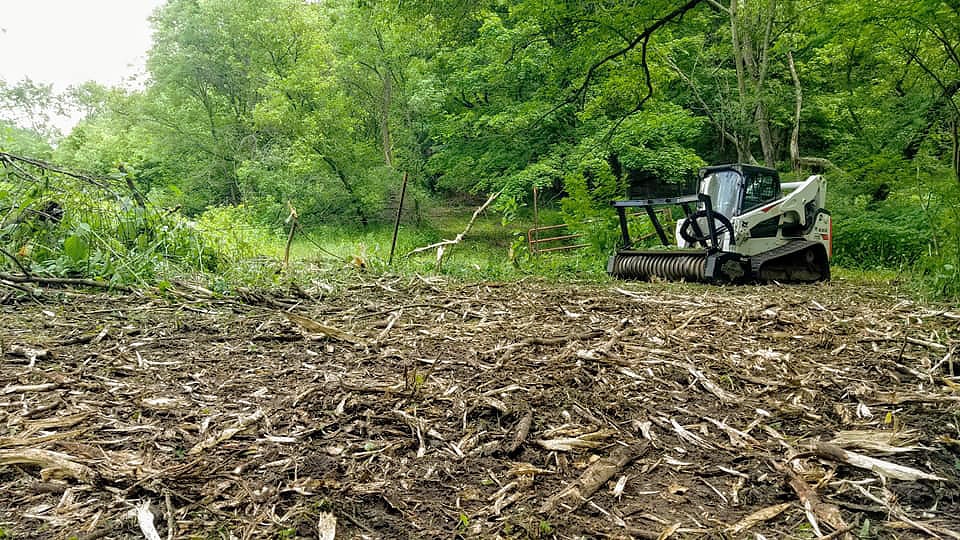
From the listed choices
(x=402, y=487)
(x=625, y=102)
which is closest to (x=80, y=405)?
(x=402, y=487)

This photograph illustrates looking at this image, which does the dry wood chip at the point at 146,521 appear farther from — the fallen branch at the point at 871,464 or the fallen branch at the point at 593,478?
the fallen branch at the point at 871,464

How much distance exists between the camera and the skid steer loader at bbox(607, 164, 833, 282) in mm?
8336

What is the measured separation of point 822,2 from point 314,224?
1939cm

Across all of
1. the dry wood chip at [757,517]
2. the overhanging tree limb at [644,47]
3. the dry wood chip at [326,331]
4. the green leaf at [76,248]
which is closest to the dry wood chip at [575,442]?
the dry wood chip at [757,517]

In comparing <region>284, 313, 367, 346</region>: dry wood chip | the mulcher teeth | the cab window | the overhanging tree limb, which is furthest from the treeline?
<region>284, 313, 367, 346</region>: dry wood chip

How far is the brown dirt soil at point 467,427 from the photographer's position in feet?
5.82

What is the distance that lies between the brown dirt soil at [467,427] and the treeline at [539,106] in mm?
2786

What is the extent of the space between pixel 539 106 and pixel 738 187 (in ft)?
36.3

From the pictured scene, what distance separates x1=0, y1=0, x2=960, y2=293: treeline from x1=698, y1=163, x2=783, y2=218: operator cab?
6.01ft

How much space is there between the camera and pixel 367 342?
3.80 m

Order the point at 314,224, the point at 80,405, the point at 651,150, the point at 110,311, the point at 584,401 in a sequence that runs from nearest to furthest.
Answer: the point at 80,405 → the point at 584,401 → the point at 110,311 → the point at 651,150 → the point at 314,224

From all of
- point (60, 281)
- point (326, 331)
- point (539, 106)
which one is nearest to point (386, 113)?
point (539, 106)

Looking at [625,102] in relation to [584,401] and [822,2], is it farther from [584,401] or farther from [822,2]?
[584,401]

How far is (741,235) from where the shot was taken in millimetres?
8695
